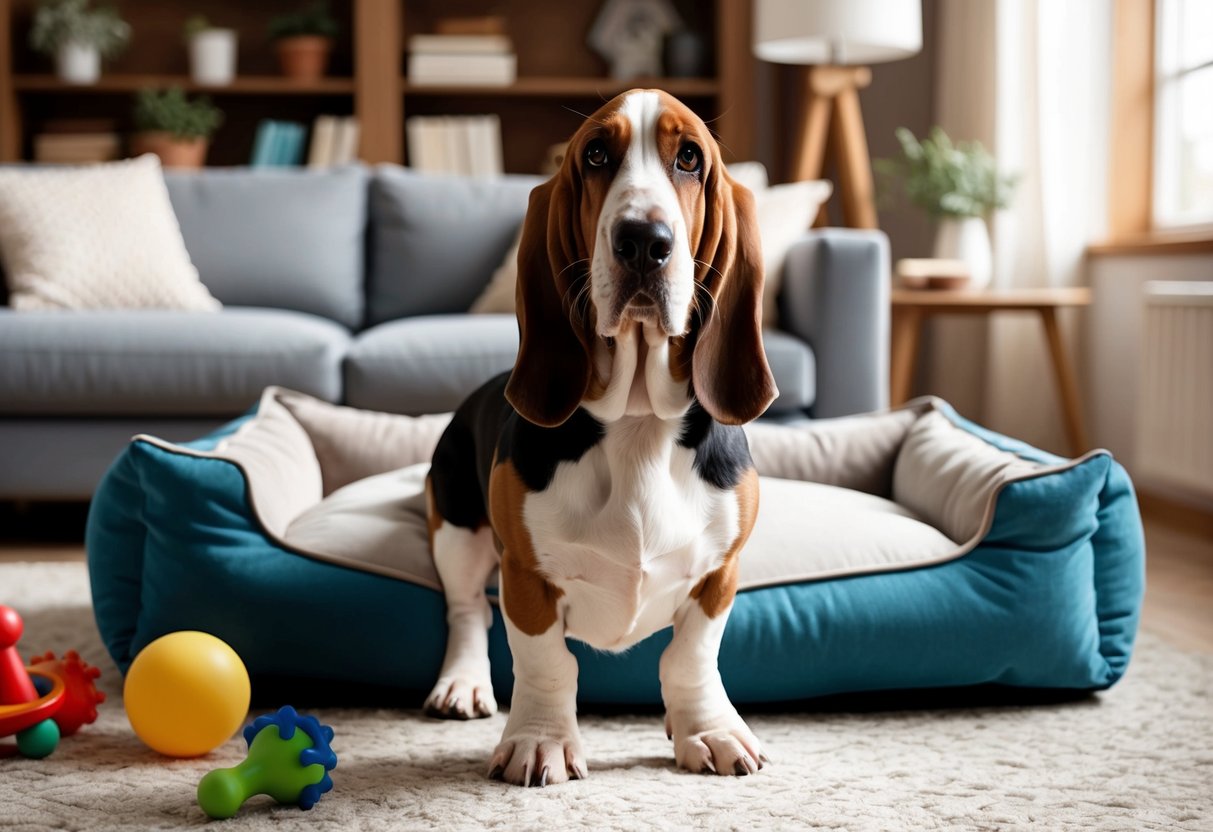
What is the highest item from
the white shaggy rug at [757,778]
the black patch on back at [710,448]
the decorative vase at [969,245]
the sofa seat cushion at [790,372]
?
the decorative vase at [969,245]

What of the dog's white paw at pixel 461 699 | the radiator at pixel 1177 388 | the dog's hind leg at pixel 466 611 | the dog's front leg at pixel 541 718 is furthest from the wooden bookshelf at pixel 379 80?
the dog's front leg at pixel 541 718

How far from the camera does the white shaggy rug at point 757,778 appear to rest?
1.40 m

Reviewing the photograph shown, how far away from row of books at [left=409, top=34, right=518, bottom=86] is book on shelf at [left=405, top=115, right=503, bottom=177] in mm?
160

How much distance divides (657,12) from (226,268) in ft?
7.49

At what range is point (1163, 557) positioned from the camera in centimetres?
305

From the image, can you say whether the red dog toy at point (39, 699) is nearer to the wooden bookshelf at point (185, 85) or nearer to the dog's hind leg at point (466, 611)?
A: the dog's hind leg at point (466, 611)

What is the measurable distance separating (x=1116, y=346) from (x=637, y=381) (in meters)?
2.92

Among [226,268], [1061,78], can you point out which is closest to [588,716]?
[226,268]

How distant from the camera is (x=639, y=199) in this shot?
129 cm

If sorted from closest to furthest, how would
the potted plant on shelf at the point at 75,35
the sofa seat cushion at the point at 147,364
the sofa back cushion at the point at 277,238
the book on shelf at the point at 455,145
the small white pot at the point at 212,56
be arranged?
the sofa seat cushion at the point at 147,364, the sofa back cushion at the point at 277,238, the potted plant on shelf at the point at 75,35, the small white pot at the point at 212,56, the book on shelf at the point at 455,145

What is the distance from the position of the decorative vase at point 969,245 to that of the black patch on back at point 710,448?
266 cm

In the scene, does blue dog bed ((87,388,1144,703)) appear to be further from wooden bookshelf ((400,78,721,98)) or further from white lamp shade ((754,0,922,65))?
wooden bookshelf ((400,78,721,98))

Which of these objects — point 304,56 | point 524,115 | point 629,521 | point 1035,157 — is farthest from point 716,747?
point 524,115

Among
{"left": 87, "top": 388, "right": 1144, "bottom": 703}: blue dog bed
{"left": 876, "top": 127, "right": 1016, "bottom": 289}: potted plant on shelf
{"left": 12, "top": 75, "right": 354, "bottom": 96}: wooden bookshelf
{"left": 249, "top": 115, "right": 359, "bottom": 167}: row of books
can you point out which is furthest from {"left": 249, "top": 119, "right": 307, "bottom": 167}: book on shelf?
Result: {"left": 87, "top": 388, "right": 1144, "bottom": 703}: blue dog bed
